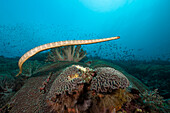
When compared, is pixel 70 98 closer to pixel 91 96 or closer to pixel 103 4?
pixel 91 96

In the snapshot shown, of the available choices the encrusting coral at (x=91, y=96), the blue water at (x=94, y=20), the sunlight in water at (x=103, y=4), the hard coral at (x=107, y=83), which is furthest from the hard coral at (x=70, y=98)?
the sunlight in water at (x=103, y=4)

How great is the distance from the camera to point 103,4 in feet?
330

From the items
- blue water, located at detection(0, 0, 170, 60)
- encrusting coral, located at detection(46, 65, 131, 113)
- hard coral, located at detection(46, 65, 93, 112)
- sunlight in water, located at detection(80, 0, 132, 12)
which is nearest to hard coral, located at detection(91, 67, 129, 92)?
encrusting coral, located at detection(46, 65, 131, 113)

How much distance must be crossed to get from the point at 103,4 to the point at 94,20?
82.4ft

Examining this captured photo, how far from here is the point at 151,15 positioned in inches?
3634

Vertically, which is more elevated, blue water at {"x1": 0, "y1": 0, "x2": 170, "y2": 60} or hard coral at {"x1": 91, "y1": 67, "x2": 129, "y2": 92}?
blue water at {"x1": 0, "y1": 0, "x2": 170, "y2": 60}

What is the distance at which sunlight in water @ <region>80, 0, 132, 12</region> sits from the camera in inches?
3677

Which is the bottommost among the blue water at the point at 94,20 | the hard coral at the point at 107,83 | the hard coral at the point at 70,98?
the hard coral at the point at 70,98

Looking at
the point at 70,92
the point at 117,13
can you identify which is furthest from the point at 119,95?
the point at 117,13

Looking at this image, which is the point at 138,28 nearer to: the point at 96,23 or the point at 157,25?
the point at 157,25

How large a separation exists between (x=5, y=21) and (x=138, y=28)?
543ft

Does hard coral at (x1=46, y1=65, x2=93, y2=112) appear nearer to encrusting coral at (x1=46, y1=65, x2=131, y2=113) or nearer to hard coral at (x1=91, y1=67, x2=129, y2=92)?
encrusting coral at (x1=46, y1=65, x2=131, y2=113)

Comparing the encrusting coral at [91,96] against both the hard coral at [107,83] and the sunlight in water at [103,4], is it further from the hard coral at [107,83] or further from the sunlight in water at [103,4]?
the sunlight in water at [103,4]

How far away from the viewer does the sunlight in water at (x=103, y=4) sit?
93.4m
